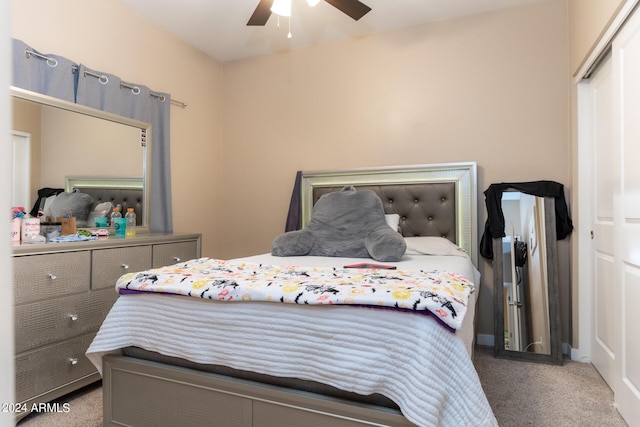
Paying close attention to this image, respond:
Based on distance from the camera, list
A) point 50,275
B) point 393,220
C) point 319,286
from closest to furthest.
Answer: point 319,286, point 50,275, point 393,220

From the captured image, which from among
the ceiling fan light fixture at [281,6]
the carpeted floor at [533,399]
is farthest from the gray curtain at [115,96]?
the carpeted floor at [533,399]

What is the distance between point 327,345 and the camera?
1131 millimetres

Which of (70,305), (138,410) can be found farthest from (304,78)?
(138,410)

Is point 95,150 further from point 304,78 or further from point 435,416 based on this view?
point 435,416

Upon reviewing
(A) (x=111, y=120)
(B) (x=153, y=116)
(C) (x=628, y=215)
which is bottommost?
(C) (x=628, y=215)

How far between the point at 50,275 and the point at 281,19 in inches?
93.6

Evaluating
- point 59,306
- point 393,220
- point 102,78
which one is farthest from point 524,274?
point 102,78

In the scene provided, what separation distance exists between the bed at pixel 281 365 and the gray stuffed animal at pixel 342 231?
1011 mm

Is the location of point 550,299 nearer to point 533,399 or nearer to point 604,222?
point 604,222

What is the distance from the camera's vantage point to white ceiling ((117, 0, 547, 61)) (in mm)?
2652

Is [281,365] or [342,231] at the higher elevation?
[342,231]

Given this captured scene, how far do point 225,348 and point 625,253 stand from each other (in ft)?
5.97

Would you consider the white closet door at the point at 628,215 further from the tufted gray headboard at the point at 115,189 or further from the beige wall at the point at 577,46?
the tufted gray headboard at the point at 115,189

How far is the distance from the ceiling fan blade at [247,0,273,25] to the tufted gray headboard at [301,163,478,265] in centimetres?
129
